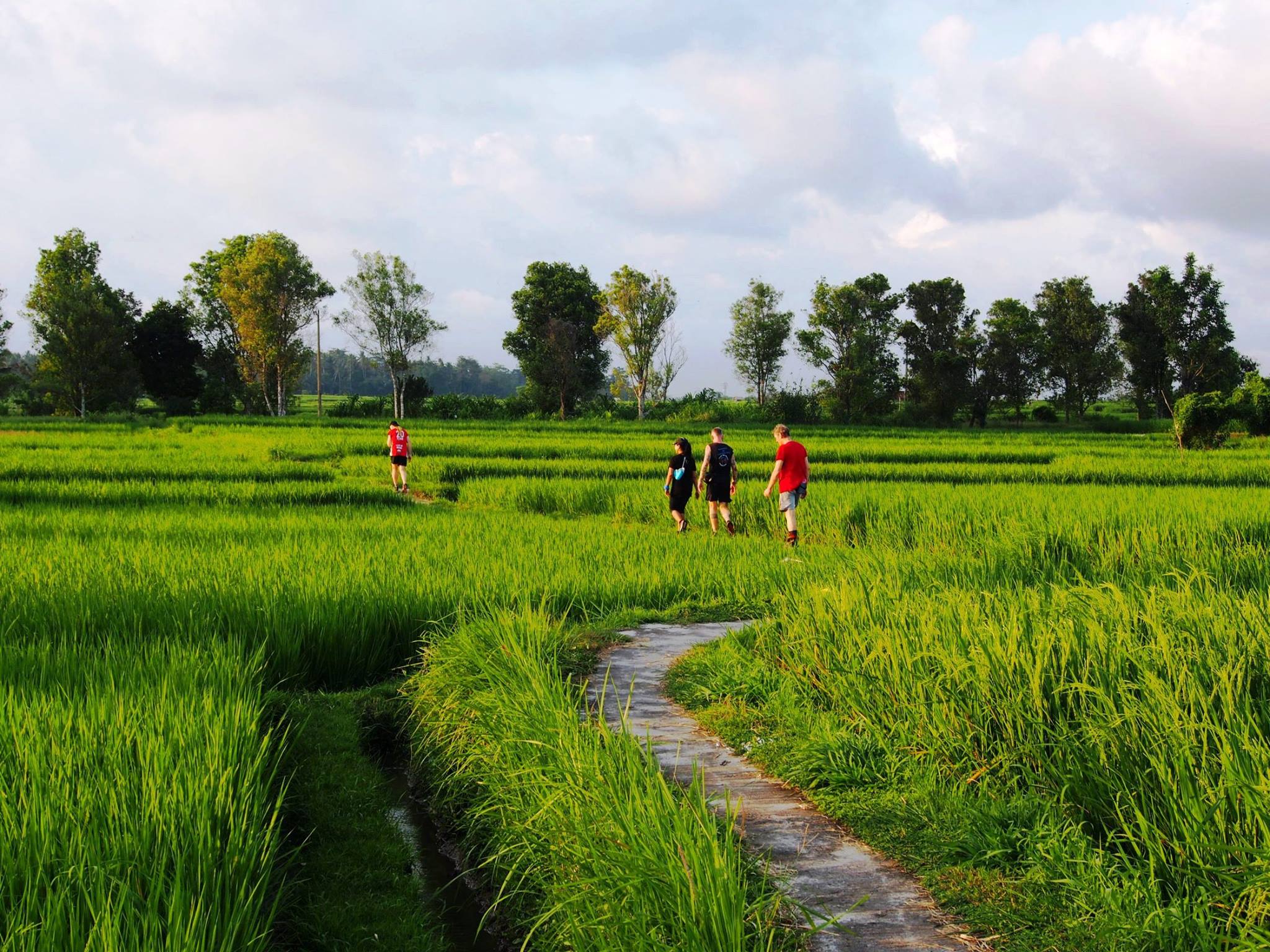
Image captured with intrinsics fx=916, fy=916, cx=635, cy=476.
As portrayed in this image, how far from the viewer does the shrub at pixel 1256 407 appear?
112ft

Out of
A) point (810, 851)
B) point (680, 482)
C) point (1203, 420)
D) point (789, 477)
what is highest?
point (1203, 420)

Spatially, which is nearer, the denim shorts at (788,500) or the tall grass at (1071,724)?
the tall grass at (1071,724)

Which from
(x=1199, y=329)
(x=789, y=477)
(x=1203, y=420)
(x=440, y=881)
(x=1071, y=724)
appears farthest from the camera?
(x=1199, y=329)

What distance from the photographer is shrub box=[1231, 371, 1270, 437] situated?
1350 inches

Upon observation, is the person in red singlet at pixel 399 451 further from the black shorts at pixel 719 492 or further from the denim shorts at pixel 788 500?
the denim shorts at pixel 788 500

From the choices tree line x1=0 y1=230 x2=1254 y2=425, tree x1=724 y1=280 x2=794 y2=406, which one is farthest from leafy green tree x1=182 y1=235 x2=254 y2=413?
tree x1=724 y1=280 x2=794 y2=406

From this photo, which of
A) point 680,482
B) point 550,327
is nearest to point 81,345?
point 550,327

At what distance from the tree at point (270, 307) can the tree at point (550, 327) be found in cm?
1214

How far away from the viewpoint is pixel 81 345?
156 feet

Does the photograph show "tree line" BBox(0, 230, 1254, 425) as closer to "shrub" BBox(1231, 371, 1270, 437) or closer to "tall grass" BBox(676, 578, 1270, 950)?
"shrub" BBox(1231, 371, 1270, 437)

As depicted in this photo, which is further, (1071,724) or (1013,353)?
(1013,353)

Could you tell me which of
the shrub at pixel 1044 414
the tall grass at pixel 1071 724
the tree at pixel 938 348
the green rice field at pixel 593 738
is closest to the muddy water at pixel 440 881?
the green rice field at pixel 593 738

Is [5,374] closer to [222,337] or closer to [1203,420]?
[222,337]

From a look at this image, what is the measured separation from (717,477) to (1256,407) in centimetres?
3150
